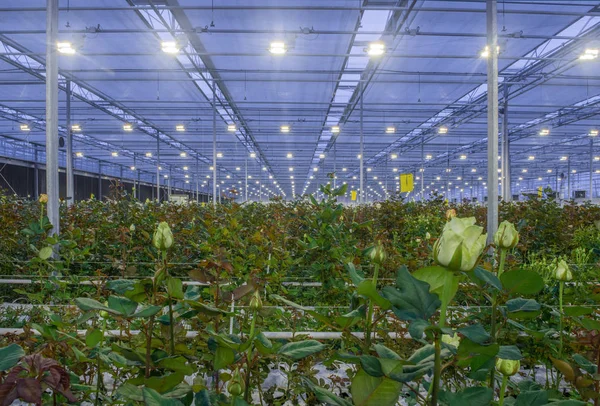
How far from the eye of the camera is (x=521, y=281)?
2.12 feet

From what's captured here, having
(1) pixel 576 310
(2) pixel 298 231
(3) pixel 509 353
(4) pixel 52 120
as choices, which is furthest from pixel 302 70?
(3) pixel 509 353

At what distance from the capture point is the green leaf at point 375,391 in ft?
1.67

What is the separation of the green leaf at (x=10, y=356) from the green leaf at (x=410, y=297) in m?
0.59

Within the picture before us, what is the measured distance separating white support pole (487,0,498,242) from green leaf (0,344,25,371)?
5.14 meters

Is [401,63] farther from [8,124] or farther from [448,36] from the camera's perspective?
[8,124]

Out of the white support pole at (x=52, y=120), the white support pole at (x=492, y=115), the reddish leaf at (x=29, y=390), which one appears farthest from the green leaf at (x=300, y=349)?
the white support pole at (x=492, y=115)

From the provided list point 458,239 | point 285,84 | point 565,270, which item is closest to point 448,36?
point 285,84

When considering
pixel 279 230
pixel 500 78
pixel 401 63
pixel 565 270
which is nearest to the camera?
pixel 565 270

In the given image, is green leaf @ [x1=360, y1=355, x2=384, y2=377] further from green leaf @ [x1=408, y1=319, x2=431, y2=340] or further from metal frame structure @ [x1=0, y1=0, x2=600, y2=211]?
metal frame structure @ [x1=0, y1=0, x2=600, y2=211]

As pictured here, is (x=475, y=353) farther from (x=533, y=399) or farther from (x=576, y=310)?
(x=576, y=310)

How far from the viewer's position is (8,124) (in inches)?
654

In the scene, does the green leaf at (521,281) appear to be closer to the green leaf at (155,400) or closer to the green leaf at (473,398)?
the green leaf at (473,398)

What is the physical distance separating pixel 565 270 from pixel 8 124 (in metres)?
20.6

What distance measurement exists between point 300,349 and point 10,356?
467 mm
